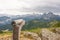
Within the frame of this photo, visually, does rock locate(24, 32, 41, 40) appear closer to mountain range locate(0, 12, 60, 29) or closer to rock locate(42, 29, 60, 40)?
rock locate(42, 29, 60, 40)

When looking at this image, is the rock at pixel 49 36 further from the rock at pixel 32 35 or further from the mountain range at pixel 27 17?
the mountain range at pixel 27 17

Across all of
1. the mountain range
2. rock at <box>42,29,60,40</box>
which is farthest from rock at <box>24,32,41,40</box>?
the mountain range

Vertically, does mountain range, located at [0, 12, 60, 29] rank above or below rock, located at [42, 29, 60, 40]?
above

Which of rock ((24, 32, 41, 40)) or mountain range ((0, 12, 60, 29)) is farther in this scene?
mountain range ((0, 12, 60, 29))

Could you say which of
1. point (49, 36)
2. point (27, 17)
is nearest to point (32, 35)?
point (49, 36)

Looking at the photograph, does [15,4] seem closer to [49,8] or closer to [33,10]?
[33,10]

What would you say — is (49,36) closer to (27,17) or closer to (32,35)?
(32,35)

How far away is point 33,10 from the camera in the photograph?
434cm

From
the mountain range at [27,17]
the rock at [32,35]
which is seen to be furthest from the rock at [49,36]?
the mountain range at [27,17]

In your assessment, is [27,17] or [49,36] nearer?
[49,36]

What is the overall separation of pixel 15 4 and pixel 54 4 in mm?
851

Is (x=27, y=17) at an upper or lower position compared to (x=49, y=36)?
upper

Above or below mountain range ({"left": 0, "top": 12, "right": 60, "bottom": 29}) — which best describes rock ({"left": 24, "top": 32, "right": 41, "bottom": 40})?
below

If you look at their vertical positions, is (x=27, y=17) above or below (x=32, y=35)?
above
